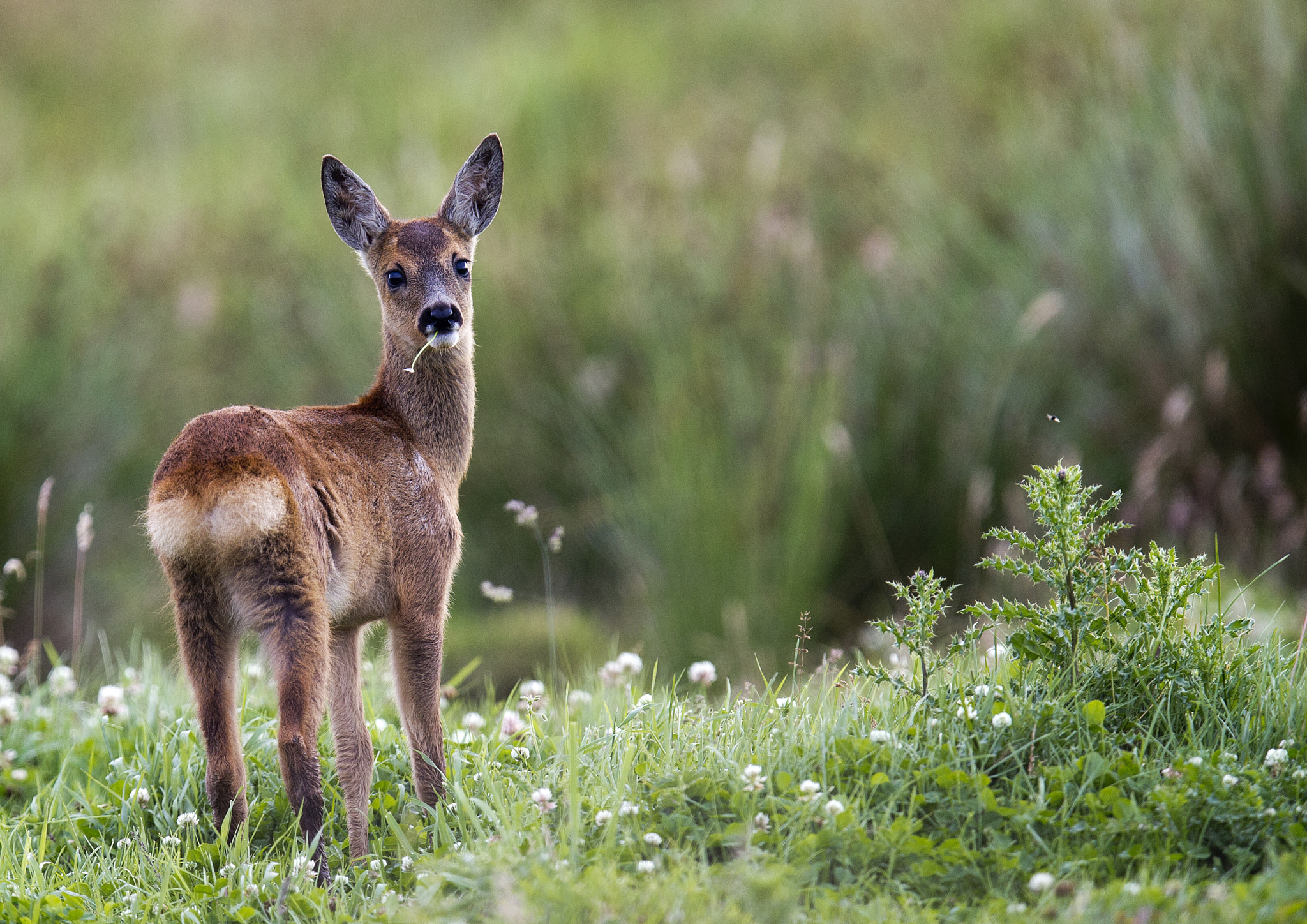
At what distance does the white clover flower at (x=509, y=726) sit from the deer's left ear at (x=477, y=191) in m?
1.57

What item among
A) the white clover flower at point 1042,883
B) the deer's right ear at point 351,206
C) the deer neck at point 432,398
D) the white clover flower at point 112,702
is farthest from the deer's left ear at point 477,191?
the white clover flower at point 1042,883

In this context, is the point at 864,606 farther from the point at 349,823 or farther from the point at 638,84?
the point at 638,84

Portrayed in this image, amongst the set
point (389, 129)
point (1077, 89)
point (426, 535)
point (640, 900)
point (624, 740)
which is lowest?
point (640, 900)

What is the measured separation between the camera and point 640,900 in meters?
2.59

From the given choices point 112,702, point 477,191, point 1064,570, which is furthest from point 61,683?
point 1064,570

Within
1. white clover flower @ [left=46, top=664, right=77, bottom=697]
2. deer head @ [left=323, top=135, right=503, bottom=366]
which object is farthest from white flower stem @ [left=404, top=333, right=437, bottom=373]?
white clover flower @ [left=46, top=664, right=77, bottom=697]

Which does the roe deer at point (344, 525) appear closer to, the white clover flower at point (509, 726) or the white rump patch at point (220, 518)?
the white rump patch at point (220, 518)

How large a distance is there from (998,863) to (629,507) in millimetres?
4110

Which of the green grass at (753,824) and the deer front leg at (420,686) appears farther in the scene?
the deer front leg at (420,686)

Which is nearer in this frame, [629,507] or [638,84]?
[629,507]

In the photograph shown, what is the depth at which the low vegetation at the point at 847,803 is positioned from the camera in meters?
2.69

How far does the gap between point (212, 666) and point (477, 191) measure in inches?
73.4

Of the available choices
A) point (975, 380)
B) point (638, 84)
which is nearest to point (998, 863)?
point (975, 380)

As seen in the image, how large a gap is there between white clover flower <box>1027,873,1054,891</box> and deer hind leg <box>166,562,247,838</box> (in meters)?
1.87
